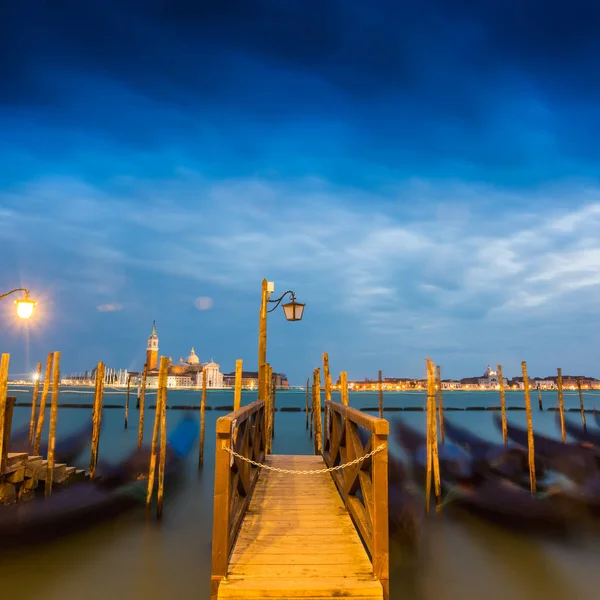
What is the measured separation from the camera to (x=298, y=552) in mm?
4406

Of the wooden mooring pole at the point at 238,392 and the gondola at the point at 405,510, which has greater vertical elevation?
the wooden mooring pole at the point at 238,392

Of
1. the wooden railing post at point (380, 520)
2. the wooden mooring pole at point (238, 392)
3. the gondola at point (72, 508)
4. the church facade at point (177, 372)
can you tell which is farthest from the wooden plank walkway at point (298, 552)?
the church facade at point (177, 372)

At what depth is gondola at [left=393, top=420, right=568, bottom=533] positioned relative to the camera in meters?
9.37

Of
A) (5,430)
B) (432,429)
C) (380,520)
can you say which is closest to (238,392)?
(380,520)

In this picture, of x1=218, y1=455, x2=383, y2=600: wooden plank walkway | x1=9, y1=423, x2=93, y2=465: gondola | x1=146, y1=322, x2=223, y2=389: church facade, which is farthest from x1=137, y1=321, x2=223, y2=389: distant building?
x1=218, y1=455, x2=383, y2=600: wooden plank walkway

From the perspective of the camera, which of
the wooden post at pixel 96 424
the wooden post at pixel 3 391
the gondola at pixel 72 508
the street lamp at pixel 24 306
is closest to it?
the street lamp at pixel 24 306

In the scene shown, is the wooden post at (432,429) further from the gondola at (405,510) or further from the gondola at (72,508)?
the gondola at (72,508)

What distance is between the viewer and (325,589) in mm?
3695

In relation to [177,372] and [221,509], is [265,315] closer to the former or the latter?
[221,509]

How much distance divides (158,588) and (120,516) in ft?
10.9

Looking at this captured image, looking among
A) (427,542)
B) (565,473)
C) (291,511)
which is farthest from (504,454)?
(291,511)

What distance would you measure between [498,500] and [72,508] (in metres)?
9.74

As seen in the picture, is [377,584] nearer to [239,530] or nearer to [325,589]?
[325,589]

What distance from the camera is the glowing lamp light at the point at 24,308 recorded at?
7918 millimetres
